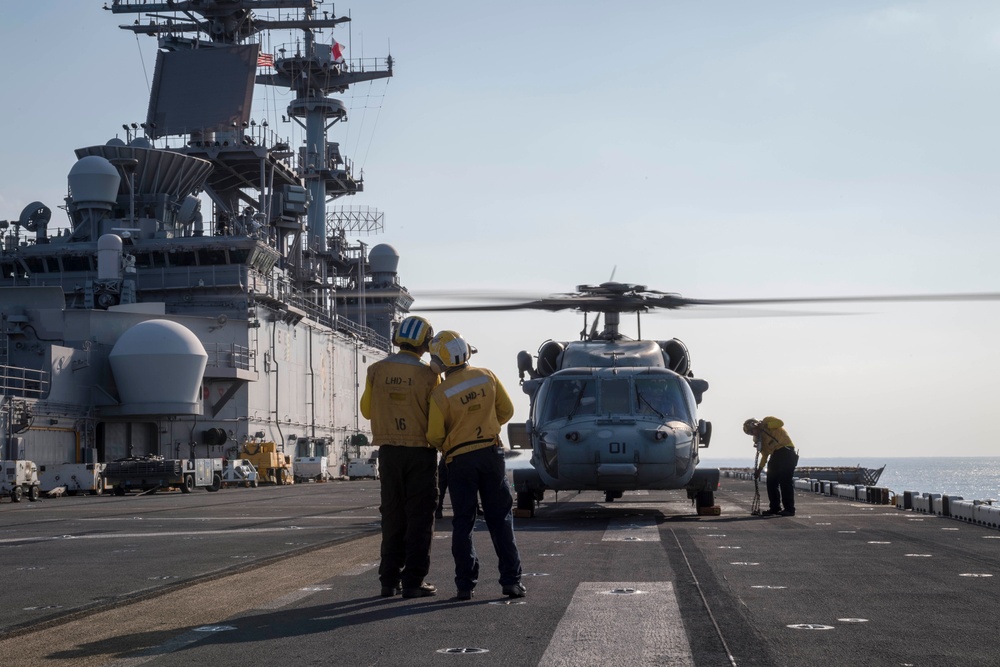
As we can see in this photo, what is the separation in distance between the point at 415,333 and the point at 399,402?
0.55m

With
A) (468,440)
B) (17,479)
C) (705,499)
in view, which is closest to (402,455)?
(468,440)

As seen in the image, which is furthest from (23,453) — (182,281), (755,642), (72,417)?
(755,642)

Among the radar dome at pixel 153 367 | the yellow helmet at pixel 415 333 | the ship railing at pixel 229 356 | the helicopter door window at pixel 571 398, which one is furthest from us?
the ship railing at pixel 229 356

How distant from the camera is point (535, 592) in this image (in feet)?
26.9

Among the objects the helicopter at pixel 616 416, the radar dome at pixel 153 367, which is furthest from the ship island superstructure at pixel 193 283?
the helicopter at pixel 616 416

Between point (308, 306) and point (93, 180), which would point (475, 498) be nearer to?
point (93, 180)

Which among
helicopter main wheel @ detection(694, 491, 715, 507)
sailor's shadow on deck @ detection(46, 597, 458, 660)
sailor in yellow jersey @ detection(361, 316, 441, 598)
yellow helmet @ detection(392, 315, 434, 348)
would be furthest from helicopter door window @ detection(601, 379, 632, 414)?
sailor's shadow on deck @ detection(46, 597, 458, 660)

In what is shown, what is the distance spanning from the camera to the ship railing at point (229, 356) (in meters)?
52.2

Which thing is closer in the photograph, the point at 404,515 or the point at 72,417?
the point at 404,515

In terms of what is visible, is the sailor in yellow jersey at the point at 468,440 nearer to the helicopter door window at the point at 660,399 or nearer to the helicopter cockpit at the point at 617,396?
the helicopter cockpit at the point at 617,396

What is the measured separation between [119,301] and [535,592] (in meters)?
→ 48.2

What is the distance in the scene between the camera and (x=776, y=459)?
62.6ft

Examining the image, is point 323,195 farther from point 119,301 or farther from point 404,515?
point 404,515

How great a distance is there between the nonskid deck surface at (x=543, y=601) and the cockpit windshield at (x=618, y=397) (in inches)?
130
